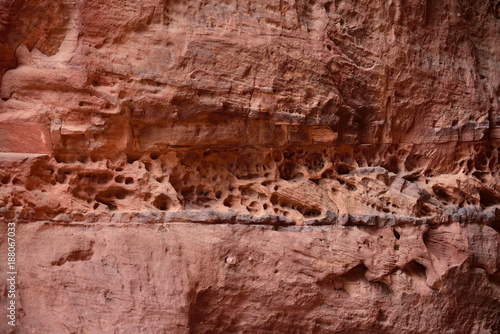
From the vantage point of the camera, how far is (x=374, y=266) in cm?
430

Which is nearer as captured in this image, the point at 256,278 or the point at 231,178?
the point at 256,278

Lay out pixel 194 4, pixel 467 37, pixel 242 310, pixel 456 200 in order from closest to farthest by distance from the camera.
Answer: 1. pixel 242 310
2. pixel 194 4
3. pixel 456 200
4. pixel 467 37

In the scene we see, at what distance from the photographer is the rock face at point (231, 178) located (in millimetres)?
3783

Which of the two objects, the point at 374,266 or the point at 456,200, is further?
the point at 456,200

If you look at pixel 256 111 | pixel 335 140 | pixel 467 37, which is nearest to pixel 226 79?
pixel 256 111

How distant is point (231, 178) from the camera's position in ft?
14.3

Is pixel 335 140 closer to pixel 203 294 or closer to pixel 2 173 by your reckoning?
pixel 203 294

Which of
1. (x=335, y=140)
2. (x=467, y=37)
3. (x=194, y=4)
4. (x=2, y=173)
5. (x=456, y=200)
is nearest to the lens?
(x=2, y=173)

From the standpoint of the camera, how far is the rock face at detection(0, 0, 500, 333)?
12.4 feet

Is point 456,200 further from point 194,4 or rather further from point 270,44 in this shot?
point 194,4

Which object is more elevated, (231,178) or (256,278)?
(231,178)

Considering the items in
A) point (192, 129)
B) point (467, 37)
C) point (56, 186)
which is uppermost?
point (467, 37)

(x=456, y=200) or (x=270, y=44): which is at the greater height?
(x=270, y=44)

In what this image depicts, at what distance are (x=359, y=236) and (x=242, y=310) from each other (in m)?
1.17
